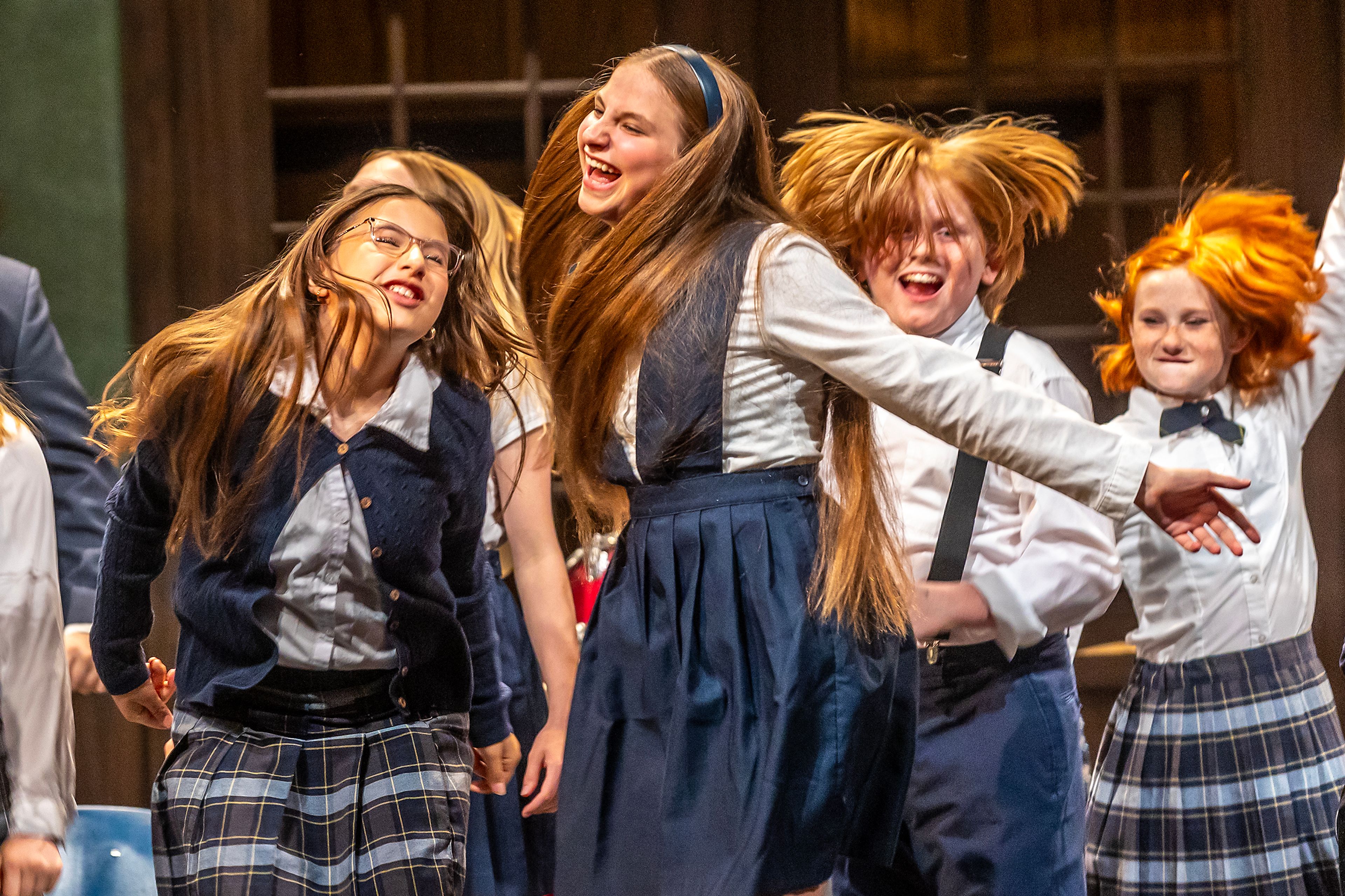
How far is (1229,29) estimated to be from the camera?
3.57m

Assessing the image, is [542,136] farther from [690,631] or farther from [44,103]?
[690,631]

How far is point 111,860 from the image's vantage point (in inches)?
103

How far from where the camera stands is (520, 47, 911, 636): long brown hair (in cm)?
171

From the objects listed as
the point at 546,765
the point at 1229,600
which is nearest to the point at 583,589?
the point at 546,765

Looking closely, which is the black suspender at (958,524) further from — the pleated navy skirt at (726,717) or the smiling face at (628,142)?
the smiling face at (628,142)

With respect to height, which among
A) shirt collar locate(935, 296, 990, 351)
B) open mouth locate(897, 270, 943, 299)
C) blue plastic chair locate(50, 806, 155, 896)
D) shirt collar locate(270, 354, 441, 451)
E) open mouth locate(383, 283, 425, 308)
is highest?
open mouth locate(897, 270, 943, 299)

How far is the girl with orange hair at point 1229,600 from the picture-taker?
2.55 metres

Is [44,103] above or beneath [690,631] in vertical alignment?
above

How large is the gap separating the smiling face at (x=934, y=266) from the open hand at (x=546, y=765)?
89 centimetres

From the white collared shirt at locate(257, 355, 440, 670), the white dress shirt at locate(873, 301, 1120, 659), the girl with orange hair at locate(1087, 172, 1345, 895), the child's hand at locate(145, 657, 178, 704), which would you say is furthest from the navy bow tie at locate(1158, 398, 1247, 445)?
the child's hand at locate(145, 657, 178, 704)

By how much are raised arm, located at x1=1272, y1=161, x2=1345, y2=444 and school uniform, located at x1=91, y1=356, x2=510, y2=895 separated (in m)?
1.69

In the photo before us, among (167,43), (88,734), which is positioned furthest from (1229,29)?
(88,734)

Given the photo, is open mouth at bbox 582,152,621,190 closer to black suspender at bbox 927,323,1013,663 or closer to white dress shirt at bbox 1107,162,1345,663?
black suspender at bbox 927,323,1013,663

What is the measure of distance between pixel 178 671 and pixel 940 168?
1.44 metres
